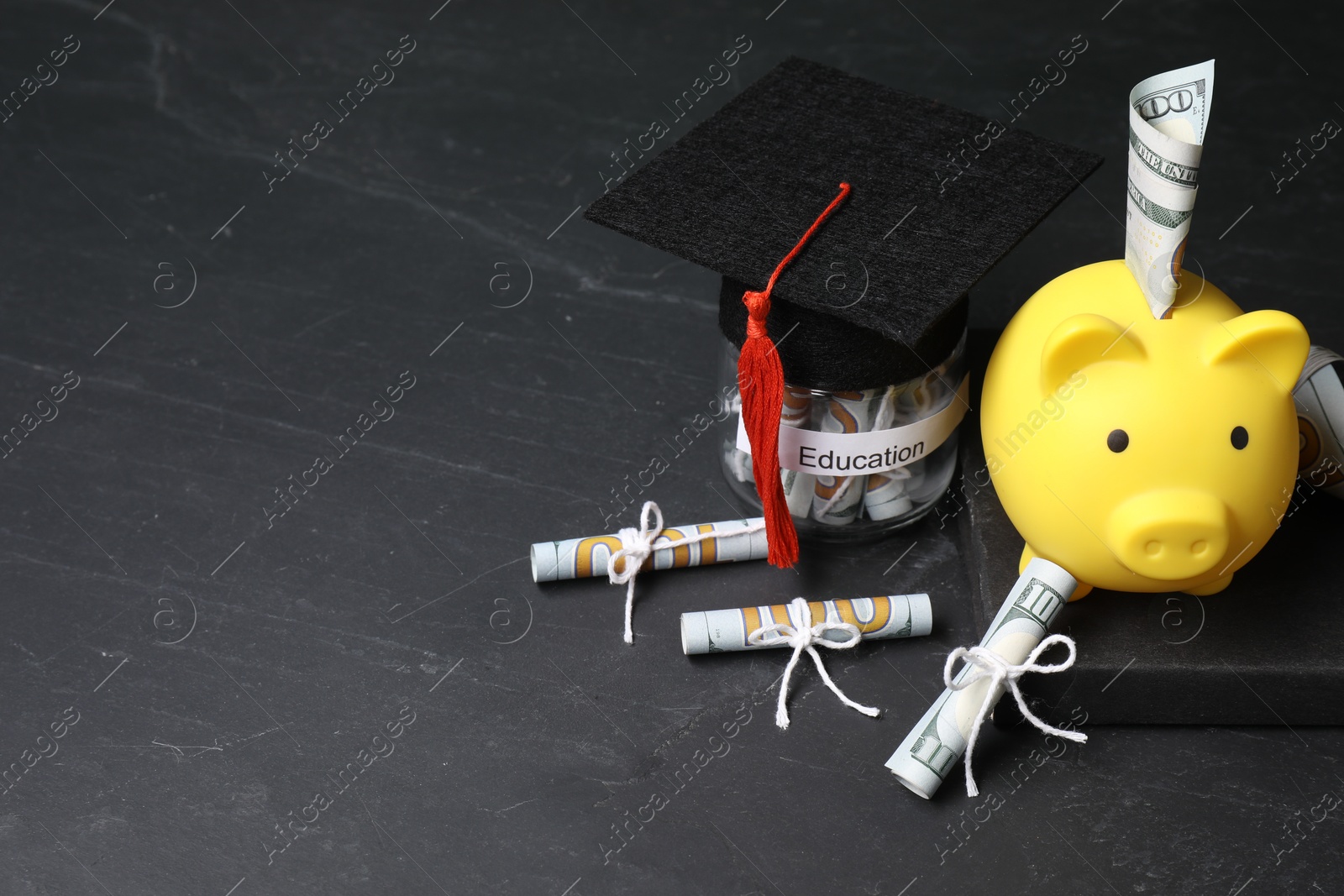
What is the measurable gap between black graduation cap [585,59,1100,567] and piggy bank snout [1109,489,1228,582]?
233 millimetres

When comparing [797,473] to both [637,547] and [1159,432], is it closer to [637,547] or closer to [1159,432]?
[637,547]

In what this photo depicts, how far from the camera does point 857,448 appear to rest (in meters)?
1.31

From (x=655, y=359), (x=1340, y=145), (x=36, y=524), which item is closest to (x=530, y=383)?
(x=655, y=359)

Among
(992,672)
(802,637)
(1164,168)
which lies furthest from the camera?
(802,637)

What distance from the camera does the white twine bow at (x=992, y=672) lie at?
1.18 m

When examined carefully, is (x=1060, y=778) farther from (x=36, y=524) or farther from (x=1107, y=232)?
(x=36, y=524)

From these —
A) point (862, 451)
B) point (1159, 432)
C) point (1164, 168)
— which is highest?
point (1164, 168)

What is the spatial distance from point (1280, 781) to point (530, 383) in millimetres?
929

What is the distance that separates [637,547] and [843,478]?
0.22 metres

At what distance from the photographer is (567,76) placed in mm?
2170

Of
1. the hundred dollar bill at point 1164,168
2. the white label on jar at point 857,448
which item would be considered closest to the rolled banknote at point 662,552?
the white label on jar at point 857,448

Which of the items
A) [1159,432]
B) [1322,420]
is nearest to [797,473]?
[1159,432]

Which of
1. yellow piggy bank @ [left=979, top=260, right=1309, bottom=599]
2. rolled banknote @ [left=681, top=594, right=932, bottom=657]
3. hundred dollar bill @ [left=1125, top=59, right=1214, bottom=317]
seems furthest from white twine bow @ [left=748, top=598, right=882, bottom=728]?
hundred dollar bill @ [left=1125, top=59, right=1214, bottom=317]

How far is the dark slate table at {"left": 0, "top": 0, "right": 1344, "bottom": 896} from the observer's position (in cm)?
119
